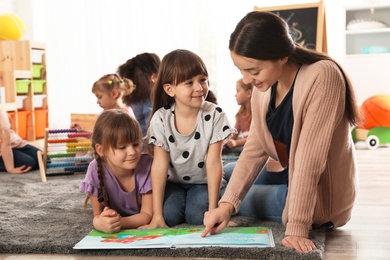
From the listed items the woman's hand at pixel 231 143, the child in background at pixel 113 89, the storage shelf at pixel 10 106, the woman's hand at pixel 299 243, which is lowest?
the woman's hand at pixel 299 243

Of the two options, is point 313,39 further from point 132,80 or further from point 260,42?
point 260,42

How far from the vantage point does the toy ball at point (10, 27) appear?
15.8 ft

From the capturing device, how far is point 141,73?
2.99 meters

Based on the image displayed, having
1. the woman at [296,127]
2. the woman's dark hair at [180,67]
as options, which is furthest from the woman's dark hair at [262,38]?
the woman's dark hair at [180,67]

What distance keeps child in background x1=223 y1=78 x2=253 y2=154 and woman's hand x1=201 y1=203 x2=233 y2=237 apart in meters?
1.68

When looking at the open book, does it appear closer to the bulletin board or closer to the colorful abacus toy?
the colorful abacus toy

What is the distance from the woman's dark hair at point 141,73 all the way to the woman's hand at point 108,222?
4.67 ft

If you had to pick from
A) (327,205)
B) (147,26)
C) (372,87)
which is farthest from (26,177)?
(372,87)

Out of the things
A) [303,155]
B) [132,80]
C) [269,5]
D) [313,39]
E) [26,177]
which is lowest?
[26,177]

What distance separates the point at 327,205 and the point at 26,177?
5.91 ft

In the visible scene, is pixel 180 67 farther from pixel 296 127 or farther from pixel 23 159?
pixel 23 159

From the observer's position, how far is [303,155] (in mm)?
1403

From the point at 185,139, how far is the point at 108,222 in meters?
0.37

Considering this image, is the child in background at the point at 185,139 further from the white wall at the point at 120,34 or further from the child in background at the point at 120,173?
the white wall at the point at 120,34
